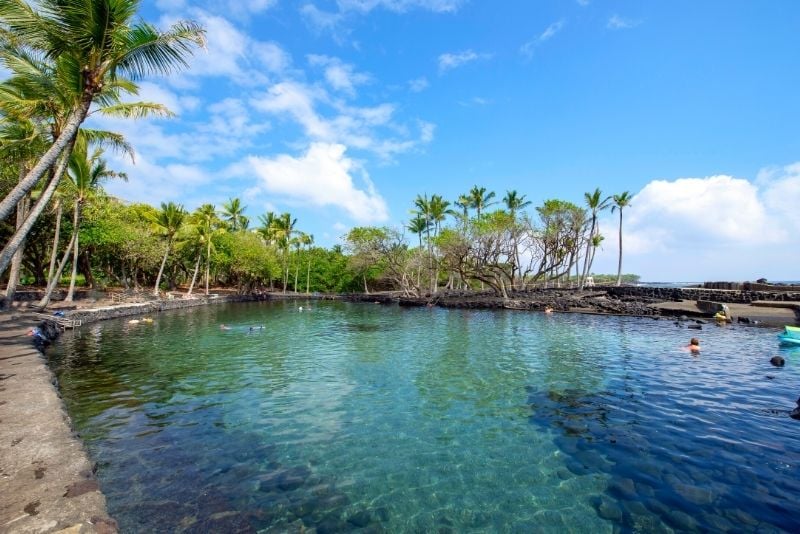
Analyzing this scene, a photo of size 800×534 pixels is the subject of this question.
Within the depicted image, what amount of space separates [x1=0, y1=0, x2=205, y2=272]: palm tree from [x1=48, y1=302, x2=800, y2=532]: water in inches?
290

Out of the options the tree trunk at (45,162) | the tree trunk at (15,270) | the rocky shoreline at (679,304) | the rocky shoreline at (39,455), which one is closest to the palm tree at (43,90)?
the tree trunk at (45,162)

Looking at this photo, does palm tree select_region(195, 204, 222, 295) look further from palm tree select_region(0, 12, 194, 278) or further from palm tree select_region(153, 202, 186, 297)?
palm tree select_region(0, 12, 194, 278)

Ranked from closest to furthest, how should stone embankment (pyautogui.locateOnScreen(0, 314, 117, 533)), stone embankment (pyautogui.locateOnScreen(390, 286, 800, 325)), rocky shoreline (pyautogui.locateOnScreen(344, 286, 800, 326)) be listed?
stone embankment (pyautogui.locateOnScreen(0, 314, 117, 533))
rocky shoreline (pyautogui.locateOnScreen(344, 286, 800, 326))
stone embankment (pyautogui.locateOnScreen(390, 286, 800, 325))

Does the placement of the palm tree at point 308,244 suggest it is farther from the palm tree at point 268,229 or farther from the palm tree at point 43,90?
the palm tree at point 43,90

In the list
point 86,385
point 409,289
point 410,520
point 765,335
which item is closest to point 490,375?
point 410,520

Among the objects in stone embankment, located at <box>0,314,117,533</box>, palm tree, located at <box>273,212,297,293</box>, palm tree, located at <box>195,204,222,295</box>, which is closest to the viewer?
stone embankment, located at <box>0,314,117,533</box>

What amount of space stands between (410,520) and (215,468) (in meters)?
3.83

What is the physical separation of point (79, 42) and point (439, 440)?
15.6 m

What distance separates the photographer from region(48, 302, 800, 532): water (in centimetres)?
593

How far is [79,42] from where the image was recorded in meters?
12.1

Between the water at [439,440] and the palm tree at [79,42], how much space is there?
24.1ft

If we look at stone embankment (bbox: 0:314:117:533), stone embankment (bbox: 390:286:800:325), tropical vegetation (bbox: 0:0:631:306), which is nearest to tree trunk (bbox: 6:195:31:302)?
tropical vegetation (bbox: 0:0:631:306)

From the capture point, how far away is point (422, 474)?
7137mm

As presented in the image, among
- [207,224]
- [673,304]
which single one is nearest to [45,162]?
[207,224]
